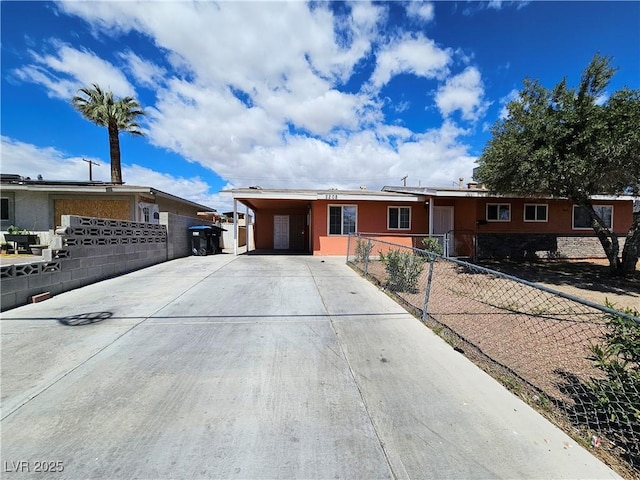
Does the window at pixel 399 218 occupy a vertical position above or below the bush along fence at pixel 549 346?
above

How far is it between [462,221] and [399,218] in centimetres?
294

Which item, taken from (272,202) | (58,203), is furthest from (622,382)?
(58,203)

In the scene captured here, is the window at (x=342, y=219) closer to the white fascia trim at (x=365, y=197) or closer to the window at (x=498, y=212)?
the white fascia trim at (x=365, y=197)

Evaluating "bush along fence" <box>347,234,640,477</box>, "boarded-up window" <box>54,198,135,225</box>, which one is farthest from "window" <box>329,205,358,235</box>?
"boarded-up window" <box>54,198,135,225</box>

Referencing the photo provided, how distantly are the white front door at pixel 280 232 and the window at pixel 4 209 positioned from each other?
1212 cm

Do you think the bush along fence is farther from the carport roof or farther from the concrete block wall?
the concrete block wall

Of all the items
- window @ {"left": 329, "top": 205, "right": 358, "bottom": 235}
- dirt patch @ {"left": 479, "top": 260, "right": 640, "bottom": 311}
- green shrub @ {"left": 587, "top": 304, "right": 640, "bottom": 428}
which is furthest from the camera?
window @ {"left": 329, "top": 205, "right": 358, "bottom": 235}

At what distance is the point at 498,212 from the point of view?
14.8 meters

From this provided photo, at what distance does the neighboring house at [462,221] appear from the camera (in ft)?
46.4

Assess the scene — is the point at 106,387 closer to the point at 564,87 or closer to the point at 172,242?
the point at 172,242

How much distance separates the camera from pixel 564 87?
9.07m

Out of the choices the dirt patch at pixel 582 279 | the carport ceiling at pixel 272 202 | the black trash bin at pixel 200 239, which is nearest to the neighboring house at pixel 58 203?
the black trash bin at pixel 200 239

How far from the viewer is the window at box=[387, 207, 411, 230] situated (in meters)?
14.7

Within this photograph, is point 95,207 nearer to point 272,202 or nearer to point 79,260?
point 272,202
